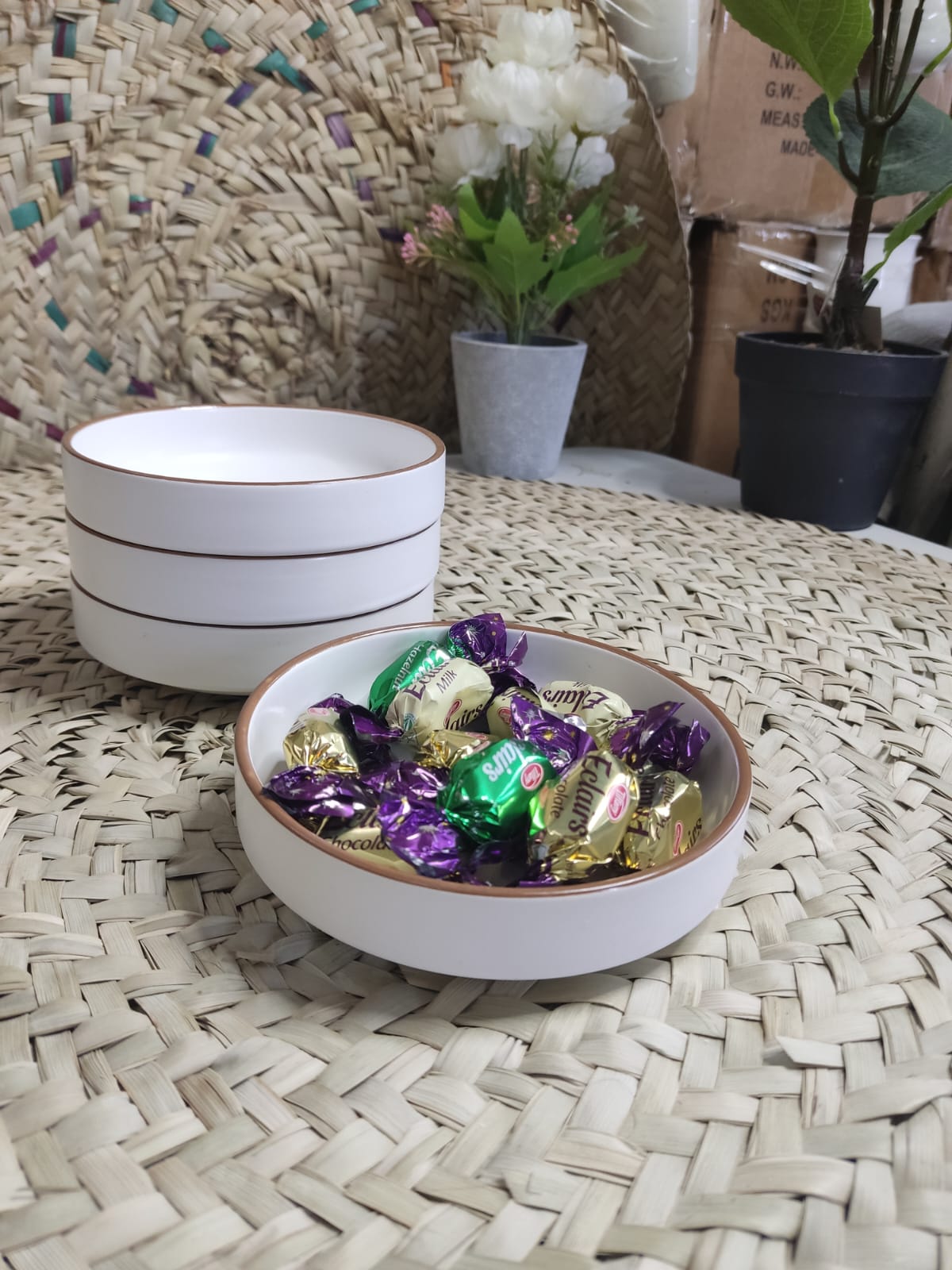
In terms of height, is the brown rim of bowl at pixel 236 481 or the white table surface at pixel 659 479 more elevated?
the brown rim of bowl at pixel 236 481

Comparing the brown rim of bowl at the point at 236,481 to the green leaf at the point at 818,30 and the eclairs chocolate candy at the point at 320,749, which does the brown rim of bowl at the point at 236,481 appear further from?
the green leaf at the point at 818,30

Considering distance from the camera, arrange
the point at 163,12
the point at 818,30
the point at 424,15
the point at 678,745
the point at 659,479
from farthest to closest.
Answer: the point at 659,479
the point at 424,15
the point at 163,12
the point at 818,30
the point at 678,745

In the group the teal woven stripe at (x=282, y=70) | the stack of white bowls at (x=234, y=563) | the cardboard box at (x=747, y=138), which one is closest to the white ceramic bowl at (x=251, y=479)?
the stack of white bowls at (x=234, y=563)

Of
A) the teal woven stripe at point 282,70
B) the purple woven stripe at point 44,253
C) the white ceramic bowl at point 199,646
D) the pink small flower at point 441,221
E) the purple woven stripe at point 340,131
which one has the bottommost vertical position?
the white ceramic bowl at point 199,646

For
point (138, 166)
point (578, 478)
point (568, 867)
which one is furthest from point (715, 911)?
point (138, 166)

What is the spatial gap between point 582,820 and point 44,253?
2.84 ft

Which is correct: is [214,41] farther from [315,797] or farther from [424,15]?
[315,797]

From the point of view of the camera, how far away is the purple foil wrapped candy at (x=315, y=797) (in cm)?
38

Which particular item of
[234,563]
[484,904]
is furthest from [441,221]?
[484,904]

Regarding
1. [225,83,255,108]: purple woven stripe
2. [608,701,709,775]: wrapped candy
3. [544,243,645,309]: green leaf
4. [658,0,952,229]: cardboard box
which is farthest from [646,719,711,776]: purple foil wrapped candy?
[658,0,952,229]: cardboard box

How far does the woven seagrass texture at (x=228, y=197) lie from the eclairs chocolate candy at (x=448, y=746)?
746 mm

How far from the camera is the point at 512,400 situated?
109cm

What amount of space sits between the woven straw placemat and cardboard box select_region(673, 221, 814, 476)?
33.8 inches

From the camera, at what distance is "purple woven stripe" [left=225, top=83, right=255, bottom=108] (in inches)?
38.9
